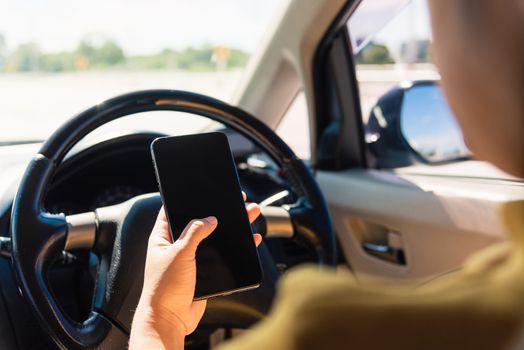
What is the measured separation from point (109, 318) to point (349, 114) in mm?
1810

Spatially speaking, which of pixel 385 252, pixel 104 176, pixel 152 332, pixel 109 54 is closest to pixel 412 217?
pixel 385 252

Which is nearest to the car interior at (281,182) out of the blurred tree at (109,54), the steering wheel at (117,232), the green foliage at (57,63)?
the steering wheel at (117,232)

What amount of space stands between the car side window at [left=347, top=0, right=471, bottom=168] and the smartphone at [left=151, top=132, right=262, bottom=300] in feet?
4.87

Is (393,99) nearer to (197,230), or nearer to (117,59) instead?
(197,230)

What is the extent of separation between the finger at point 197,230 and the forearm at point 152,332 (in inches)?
5.9

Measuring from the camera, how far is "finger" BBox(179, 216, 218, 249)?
4.29 feet

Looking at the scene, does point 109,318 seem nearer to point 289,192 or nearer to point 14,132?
point 289,192

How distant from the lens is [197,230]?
1.33 m

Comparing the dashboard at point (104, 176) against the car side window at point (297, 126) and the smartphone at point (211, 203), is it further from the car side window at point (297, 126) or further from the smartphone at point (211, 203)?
the car side window at point (297, 126)

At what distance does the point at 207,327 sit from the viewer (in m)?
1.90

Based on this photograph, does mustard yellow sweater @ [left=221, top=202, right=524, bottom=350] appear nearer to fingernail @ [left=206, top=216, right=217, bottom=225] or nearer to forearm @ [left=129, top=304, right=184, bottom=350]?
forearm @ [left=129, top=304, right=184, bottom=350]

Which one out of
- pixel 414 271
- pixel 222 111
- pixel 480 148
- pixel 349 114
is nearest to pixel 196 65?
pixel 349 114

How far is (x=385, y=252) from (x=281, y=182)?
1.71 feet

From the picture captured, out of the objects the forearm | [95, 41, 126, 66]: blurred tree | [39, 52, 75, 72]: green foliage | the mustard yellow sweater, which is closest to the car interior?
the mustard yellow sweater
